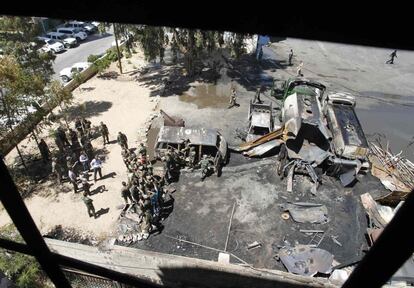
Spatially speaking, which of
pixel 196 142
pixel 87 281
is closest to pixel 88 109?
pixel 196 142

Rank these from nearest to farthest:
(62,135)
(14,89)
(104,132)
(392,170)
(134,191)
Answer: (134,191), (14,89), (392,170), (62,135), (104,132)

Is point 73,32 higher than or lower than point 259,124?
higher

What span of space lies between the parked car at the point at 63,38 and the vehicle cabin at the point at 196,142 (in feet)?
75.7

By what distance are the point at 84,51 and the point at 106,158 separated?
66.7 ft

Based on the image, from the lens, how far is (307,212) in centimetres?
1352

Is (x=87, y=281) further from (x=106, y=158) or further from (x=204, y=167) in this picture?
(x=106, y=158)

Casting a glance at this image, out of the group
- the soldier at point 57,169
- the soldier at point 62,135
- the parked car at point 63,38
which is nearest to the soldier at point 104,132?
the soldier at point 62,135

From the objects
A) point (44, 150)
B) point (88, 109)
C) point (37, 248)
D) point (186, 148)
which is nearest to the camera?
point (37, 248)

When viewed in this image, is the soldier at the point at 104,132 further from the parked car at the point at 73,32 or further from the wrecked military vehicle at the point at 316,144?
the parked car at the point at 73,32

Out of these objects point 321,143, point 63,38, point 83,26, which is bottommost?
point 321,143

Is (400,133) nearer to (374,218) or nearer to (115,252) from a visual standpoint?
(374,218)

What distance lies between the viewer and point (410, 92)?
23.8 m

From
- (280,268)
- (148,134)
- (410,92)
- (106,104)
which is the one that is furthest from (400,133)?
(106,104)

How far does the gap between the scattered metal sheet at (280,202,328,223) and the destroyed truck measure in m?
1.57
